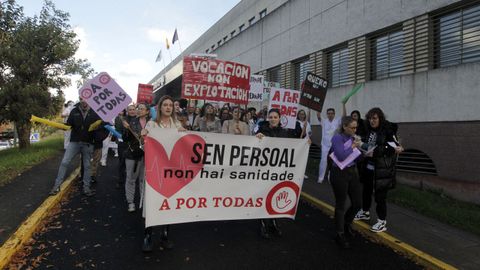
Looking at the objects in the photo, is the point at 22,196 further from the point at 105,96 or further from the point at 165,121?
the point at 165,121

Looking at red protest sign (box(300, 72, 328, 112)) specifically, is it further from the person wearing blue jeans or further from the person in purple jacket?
the person wearing blue jeans

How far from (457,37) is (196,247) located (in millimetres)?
7754

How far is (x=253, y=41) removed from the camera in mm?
19922

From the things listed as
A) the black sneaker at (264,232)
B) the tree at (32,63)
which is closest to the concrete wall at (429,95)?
the black sneaker at (264,232)

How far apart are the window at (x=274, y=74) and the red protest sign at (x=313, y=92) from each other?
9153 millimetres

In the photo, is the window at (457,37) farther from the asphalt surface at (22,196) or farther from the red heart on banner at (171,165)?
the asphalt surface at (22,196)

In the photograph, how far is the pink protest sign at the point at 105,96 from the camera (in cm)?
632

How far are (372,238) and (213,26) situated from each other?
3203 centimetres

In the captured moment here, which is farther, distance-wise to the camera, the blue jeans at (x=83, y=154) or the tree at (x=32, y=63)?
the tree at (x=32, y=63)

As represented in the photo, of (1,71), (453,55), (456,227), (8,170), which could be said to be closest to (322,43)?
(453,55)

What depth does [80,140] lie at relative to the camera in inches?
273

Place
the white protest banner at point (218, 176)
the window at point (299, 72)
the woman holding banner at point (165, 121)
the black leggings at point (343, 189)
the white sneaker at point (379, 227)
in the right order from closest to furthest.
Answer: the white protest banner at point (218, 176) → the woman holding banner at point (165, 121) → the black leggings at point (343, 189) → the white sneaker at point (379, 227) → the window at point (299, 72)

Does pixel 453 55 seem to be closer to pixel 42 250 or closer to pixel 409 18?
pixel 409 18

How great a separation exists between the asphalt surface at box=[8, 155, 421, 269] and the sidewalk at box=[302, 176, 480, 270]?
1.70ft
